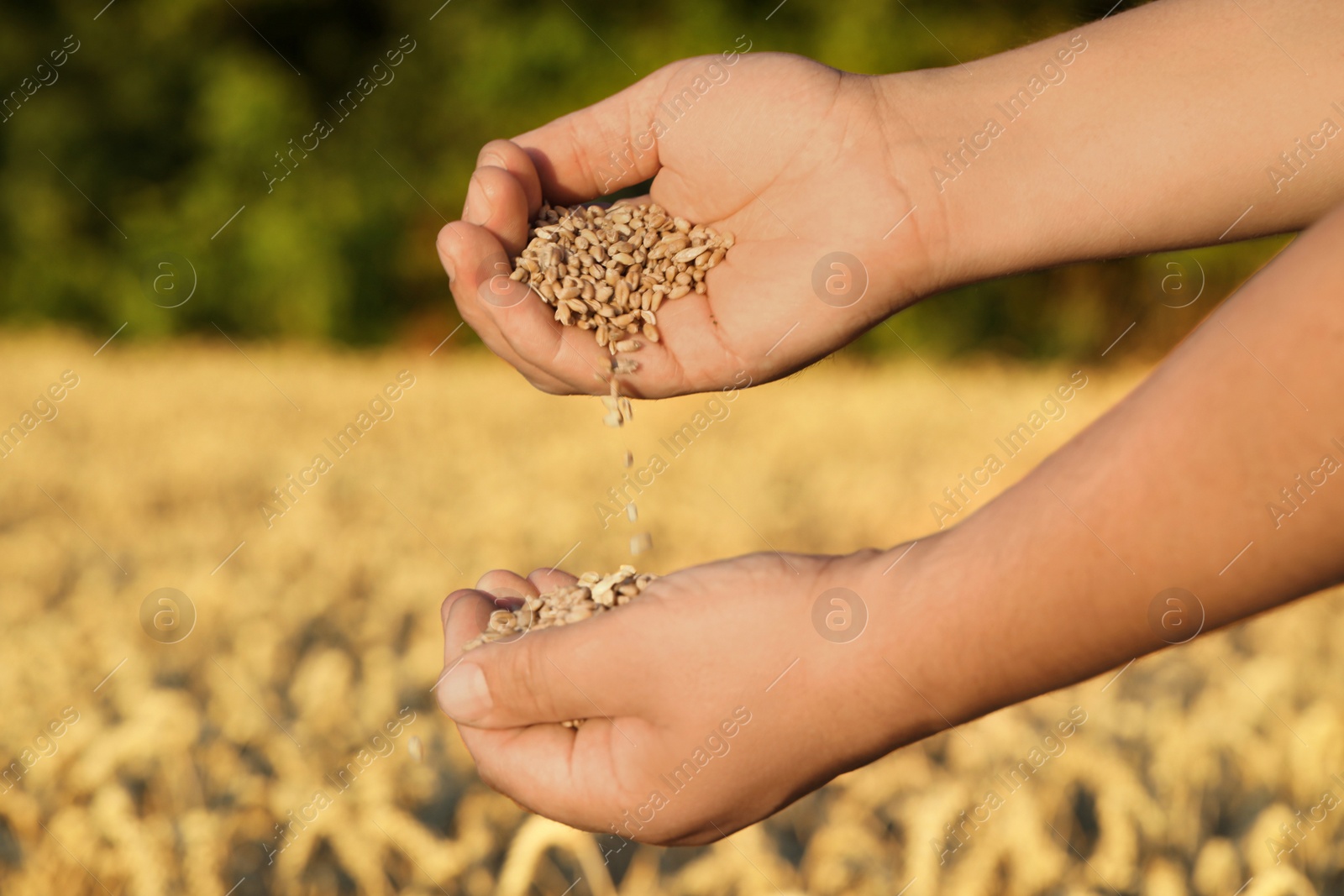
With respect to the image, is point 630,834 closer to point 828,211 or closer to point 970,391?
point 828,211

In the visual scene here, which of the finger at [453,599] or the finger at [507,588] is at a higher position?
the finger at [453,599]

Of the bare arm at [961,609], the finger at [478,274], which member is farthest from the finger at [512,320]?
the bare arm at [961,609]

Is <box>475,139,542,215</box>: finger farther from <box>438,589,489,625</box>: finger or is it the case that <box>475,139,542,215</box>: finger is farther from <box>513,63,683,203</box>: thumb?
<box>438,589,489,625</box>: finger

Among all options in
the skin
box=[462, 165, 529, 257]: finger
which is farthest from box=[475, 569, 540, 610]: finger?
box=[462, 165, 529, 257]: finger

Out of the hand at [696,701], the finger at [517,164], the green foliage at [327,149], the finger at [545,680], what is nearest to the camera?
the hand at [696,701]

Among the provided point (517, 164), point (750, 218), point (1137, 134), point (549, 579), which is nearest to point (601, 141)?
point (517, 164)

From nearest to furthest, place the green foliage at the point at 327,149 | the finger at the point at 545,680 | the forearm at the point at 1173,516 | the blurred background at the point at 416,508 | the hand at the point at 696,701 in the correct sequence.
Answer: the forearm at the point at 1173,516 → the hand at the point at 696,701 → the finger at the point at 545,680 → the blurred background at the point at 416,508 → the green foliage at the point at 327,149

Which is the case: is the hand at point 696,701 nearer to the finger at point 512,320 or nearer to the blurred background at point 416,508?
the blurred background at point 416,508
